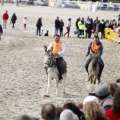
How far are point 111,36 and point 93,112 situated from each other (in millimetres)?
30185

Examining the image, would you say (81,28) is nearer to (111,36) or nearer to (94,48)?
(111,36)

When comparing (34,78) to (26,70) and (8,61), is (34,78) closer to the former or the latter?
(26,70)

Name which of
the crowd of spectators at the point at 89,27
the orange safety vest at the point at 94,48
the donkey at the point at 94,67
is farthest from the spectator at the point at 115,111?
the crowd of spectators at the point at 89,27

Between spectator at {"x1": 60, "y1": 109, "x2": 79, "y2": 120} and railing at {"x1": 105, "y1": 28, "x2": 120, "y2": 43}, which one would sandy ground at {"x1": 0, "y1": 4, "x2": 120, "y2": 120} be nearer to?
railing at {"x1": 105, "y1": 28, "x2": 120, "y2": 43}

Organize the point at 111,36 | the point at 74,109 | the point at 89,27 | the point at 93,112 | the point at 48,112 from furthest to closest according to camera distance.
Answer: the point at 89,27
the point at 111,36
the point at 74,109
the point at 93,112
the point at 48,112

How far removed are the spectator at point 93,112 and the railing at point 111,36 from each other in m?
28.2

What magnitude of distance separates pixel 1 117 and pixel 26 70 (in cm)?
851

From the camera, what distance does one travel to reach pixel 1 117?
13492 millimetres

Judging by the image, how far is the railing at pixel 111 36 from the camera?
36.7 meters

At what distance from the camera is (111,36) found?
3819 cm

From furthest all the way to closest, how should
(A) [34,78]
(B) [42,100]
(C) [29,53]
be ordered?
(C) [29,53] → (A) [34,78] → (B) [42,100]

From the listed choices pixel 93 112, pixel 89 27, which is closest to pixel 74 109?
pixel 93 112

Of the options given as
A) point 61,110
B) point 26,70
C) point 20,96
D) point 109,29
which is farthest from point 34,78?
point 109,29

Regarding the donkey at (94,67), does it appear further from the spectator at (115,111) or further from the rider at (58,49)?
the spectator at (115,111)
